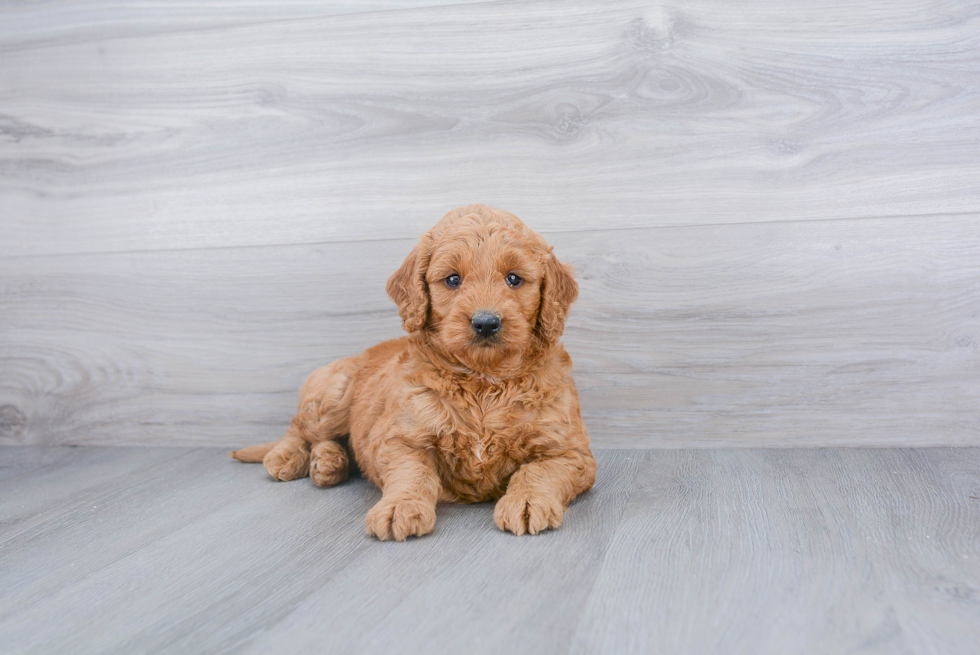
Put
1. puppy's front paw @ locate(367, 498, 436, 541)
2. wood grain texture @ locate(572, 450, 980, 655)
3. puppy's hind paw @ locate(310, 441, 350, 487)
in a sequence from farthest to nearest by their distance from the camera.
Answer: puppy's hind paw @ locate(310, 441, 350, 487) < puppy's front paw @ locate(367, 498, 436, 541) < wood grain texture @ locate(572, 450, 980, 655)

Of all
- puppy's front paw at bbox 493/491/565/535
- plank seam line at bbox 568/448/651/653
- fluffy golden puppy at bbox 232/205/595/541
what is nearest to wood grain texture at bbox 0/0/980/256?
fluffy golden puppy at bbox 232/205/595/541

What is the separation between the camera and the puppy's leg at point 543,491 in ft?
5.20

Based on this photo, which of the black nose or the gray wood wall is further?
the gray wood wall

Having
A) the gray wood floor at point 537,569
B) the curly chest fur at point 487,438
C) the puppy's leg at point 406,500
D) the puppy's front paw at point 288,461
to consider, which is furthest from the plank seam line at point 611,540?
the puppy's front paw at point 288,461

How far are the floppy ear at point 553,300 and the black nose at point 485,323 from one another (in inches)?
7.7

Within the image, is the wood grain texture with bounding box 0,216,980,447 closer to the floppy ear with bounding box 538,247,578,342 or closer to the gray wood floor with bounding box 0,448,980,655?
the gray wood floor with bounding box 0,448,980,655

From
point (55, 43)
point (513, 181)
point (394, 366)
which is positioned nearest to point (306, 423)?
point (394, 366)

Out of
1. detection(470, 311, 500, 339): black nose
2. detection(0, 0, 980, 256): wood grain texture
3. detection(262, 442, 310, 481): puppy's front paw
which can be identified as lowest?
detection(262, 442, 310, 481): puppy's front paw

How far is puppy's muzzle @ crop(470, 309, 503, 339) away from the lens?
1.62 metres

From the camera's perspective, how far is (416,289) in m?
1.78

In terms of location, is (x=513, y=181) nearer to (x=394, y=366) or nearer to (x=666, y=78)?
(x=666, y=78)

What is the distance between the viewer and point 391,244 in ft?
8.06

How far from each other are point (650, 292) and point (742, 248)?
325mm

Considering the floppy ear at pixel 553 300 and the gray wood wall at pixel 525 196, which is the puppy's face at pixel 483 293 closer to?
the floppy ear at pixel 553 300
